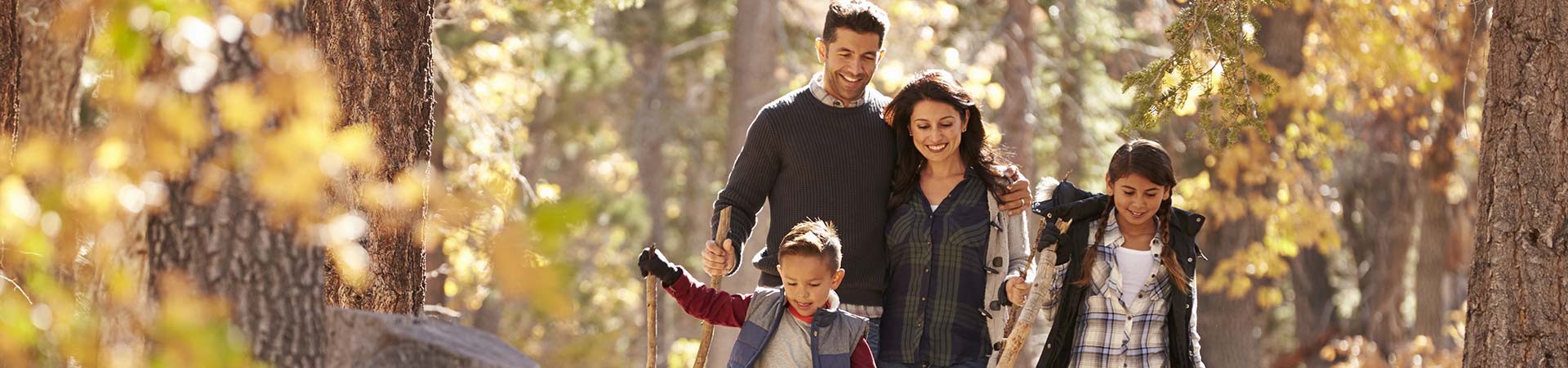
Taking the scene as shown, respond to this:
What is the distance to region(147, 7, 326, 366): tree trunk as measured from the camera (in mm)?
3168

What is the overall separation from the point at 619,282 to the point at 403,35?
1713 centimetres

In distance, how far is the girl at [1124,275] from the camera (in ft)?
14.5

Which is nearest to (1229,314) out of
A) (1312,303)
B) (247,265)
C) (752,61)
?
(752,61)

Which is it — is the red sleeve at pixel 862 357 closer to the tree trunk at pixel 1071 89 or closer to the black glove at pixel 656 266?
the black glove at pixel 656 266

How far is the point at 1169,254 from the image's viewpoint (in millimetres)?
4465

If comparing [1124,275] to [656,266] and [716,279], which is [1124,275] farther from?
[656,266]

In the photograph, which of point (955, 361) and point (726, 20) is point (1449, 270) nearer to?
point (726, 20)

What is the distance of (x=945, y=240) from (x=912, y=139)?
340 millimetres

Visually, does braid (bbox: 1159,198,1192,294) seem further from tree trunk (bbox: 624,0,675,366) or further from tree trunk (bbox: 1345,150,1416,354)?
tree trunk (bbox: 624,0,675,366)

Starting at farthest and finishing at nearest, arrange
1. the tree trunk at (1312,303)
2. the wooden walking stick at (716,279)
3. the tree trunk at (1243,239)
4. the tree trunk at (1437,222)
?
the tree trunk at (1312,303), the tree trunk at (1437,222), the tree trunk at (1243,239), the wooden walking stick at (716,279)

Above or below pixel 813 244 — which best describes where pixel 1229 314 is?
above

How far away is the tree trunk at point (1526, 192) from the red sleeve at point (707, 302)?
2232 millimetres

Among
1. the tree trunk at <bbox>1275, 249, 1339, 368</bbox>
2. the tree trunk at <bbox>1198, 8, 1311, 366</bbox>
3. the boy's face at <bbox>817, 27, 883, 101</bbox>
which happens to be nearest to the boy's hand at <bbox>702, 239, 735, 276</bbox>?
the boy's face at <bbox>817, 27, 883, 101</bbox>

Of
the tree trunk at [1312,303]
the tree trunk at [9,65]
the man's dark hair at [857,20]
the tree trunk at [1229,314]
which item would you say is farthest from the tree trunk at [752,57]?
the man's dark hair at [857,20]
